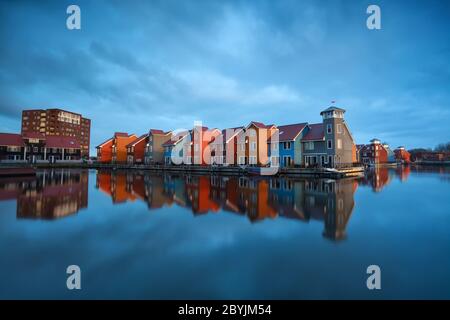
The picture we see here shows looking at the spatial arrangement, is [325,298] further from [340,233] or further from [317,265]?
[340,233]

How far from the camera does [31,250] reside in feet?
22.6

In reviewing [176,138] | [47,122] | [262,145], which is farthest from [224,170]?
[47,122]

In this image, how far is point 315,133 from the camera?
3872cm

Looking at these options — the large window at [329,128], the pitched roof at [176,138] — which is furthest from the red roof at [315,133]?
the pitched roof at [176,138]

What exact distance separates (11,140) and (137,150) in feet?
99.6

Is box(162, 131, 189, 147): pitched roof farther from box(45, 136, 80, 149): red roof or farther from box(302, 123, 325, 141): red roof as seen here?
box(45, 136, 80, 149): red roof

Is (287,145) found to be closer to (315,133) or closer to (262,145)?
(262,145)

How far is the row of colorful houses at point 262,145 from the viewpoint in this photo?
3597 centimetres

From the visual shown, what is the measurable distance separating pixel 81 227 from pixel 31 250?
2.42 metres

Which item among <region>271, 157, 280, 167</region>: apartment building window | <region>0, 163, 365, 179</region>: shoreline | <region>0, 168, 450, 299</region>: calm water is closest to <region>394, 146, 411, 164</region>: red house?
<region>0, 163, 365, 179</region>: shoreline

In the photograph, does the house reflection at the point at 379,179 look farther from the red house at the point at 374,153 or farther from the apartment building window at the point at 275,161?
the red house at the point at 374,153

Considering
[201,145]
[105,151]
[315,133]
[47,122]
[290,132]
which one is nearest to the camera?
[315,133]
